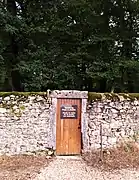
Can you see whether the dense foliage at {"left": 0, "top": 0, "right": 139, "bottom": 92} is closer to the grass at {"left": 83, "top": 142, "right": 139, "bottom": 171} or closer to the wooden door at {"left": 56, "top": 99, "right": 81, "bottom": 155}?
the wooden door at {"left": 56, "top": 99, "right": 81, "bottom": 155}

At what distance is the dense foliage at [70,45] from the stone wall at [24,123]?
474cm

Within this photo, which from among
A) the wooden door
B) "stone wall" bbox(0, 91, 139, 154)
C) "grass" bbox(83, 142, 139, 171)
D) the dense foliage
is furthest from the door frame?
the dense foliage

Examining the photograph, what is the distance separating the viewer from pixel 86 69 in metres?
14.5

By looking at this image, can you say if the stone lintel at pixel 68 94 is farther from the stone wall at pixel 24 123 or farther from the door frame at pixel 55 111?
the stone wall at pixel 24 123

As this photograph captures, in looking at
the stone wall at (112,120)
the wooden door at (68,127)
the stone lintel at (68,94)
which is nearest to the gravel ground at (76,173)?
the wooden door at (68,127)

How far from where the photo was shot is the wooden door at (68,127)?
8.77 m

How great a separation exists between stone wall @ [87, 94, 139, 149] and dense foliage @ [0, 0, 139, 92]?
15.4 feet

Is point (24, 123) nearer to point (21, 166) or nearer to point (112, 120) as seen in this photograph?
point (21, 166)

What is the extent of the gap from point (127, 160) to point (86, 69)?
22.8ft

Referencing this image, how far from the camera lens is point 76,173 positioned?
7301 mm

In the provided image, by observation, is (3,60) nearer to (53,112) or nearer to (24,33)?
(24,33)

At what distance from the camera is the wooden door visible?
8.77m

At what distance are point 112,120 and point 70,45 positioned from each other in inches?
270

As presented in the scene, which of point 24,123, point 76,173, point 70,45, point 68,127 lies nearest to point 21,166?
point 24,123
